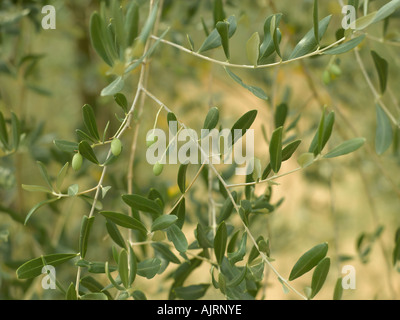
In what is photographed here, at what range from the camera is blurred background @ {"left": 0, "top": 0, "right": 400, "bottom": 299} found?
2.85 ft

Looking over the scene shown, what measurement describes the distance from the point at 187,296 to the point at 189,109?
977mm

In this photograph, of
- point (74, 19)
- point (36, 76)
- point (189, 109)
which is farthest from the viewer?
point (189, 109)

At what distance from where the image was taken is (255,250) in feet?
1.76

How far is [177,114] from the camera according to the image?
5.42 ft

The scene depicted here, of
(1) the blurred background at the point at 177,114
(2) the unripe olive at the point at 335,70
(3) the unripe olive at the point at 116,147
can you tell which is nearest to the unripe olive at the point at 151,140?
(3) the unripe olive at the point at 116,147

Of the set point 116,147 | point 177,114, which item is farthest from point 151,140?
point 177,114

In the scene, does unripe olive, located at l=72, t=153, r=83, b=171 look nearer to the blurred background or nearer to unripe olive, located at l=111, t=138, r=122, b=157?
unripe olive, located at l=111, t=138, r=122, b=157

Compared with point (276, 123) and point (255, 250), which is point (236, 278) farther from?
point (276, 123)

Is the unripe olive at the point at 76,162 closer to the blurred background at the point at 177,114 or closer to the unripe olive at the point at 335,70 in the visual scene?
the blurred background at the point at 177,114

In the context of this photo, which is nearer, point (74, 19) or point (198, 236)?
point (198, 236)

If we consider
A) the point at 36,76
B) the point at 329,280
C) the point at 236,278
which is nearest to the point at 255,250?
the point at 236,278

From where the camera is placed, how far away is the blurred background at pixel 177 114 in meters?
0.87

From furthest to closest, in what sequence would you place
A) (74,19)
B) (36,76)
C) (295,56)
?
1. (74,19)
2. (36,76)
3. (295,56)
